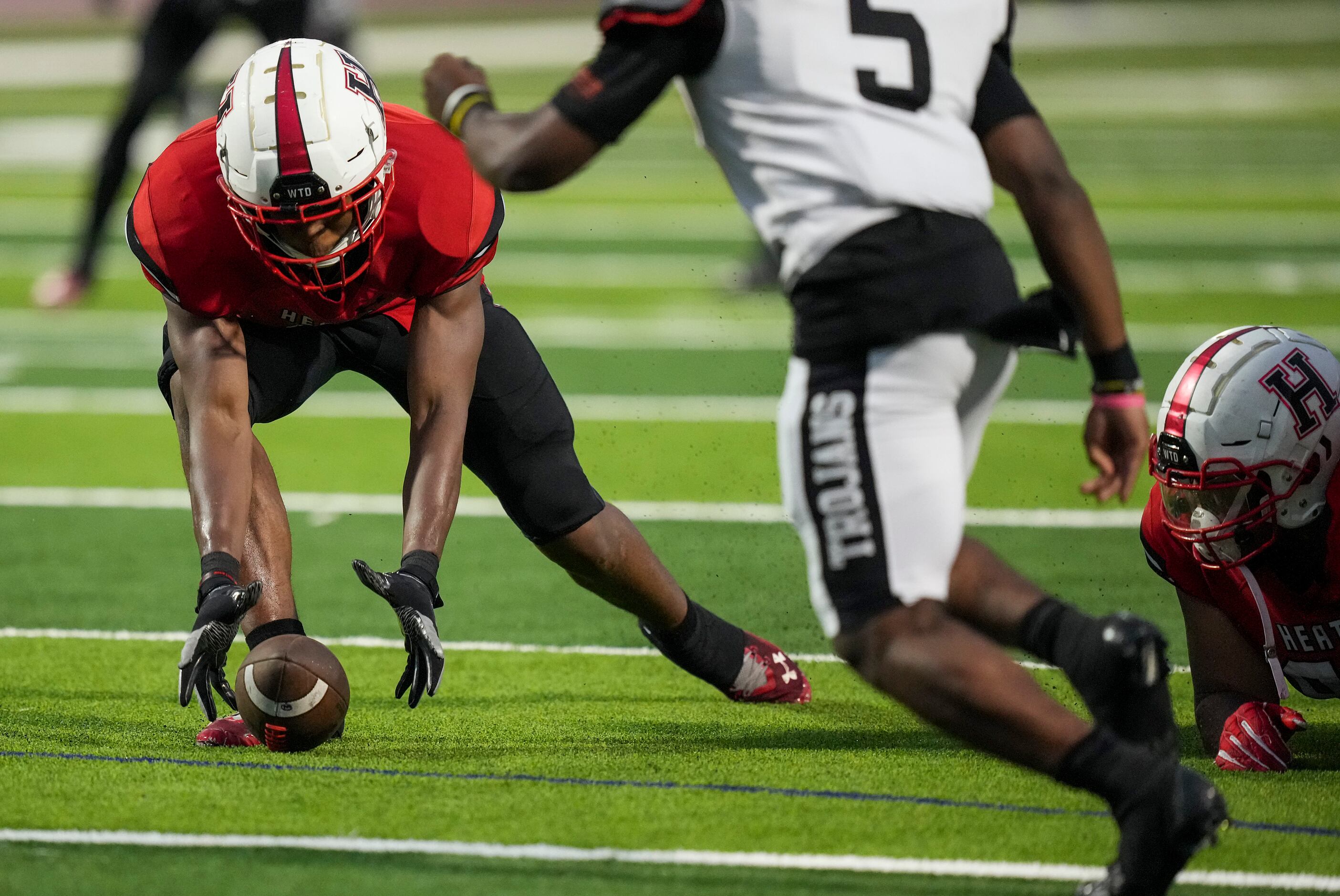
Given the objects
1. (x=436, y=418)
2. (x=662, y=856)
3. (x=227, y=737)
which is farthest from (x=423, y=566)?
(x=662, y=856)

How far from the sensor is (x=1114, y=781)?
2.61 metres

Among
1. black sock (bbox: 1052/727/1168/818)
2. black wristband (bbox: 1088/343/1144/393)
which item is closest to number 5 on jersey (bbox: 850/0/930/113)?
black wristband (bbox: 1088/343/1144/393)

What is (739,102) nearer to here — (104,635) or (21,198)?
(104,635)

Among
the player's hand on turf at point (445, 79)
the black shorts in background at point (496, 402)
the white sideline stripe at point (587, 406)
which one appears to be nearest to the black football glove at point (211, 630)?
the black shorts in background at point (496, 402)

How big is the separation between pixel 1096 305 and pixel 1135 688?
0.59 m

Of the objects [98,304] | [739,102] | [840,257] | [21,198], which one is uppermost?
[739,102]

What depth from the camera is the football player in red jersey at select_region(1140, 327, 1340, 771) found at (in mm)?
3539

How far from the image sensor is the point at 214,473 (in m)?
3.65

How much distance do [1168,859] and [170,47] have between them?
7.27 metres

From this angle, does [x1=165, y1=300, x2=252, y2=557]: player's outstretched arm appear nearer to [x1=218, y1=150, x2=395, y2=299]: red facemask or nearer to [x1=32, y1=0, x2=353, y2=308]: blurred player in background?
[x1=218, y1=150, x2=395, y2=299]: red facemask

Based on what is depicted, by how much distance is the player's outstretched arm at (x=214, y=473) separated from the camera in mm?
3389

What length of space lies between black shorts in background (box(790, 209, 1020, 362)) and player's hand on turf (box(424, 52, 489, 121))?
697 mm

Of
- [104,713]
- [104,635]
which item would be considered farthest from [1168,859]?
[104,635]

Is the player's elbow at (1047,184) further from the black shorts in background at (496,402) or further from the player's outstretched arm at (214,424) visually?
the player's outstretched arm at (214,424)
